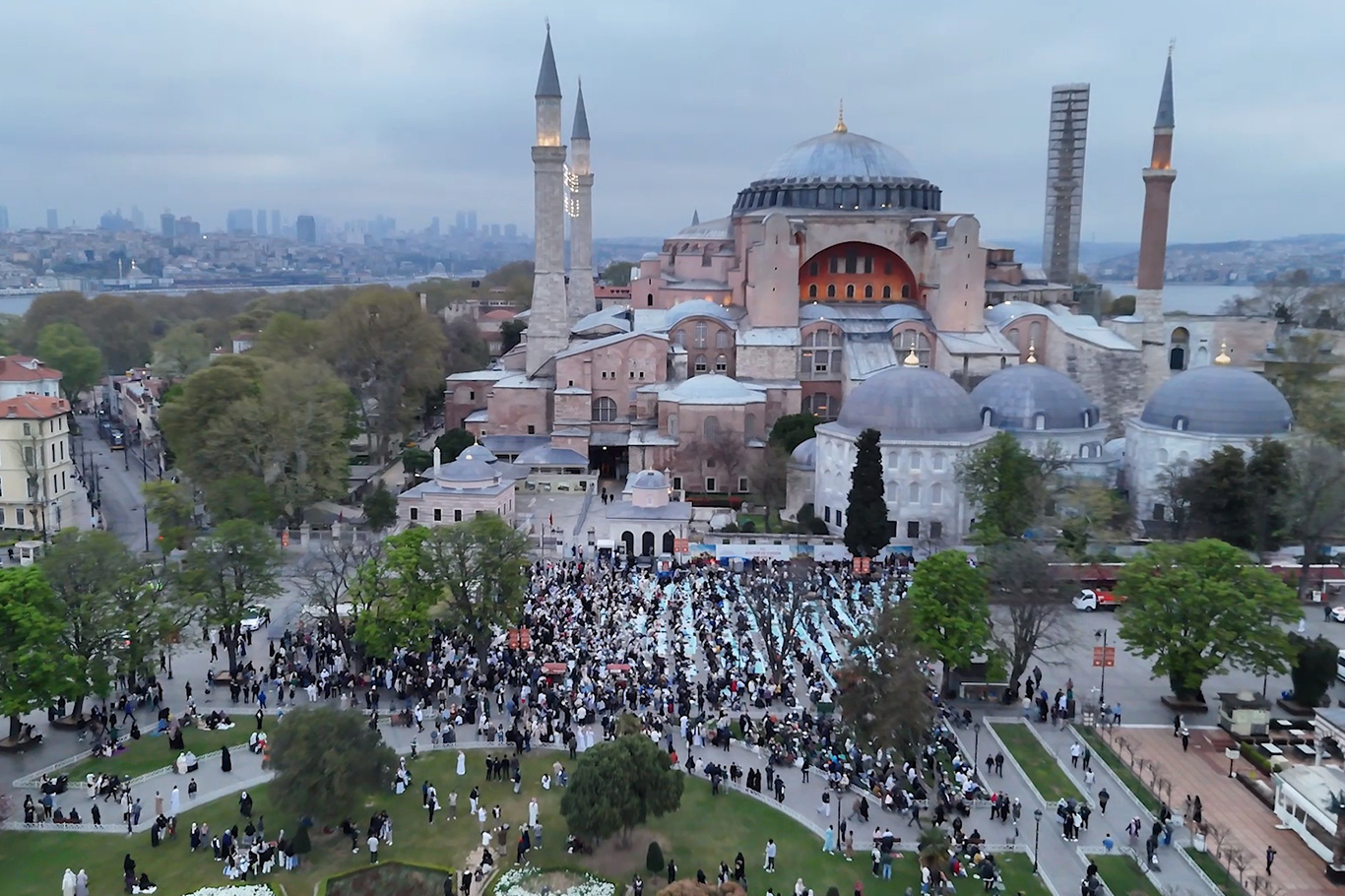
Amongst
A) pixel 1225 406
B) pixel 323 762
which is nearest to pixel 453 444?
pixel 323 762

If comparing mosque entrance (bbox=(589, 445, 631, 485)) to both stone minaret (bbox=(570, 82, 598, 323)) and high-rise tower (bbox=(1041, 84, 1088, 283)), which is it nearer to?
stone minaret (bbox=(570, 82, 598, 323))

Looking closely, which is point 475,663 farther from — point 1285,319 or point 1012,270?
point 1285,319

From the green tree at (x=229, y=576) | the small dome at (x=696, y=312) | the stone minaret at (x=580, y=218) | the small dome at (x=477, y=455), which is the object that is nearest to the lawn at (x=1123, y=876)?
the green tree at (x=229, y=576)

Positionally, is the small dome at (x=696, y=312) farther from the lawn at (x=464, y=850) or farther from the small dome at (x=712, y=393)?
the lawn at (x=464, y=850)

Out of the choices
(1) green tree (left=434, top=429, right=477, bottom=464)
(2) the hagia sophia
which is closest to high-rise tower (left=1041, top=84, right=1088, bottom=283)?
(2) the hagia sophia

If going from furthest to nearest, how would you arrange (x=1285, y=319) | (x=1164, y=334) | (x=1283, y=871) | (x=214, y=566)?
1. (x=1285, y=319)
2. (x=1164, y=334)
3. (x=214, y=566)
4. (x=1283, y=871)

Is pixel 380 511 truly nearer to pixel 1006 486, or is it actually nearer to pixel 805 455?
pixel 805 455

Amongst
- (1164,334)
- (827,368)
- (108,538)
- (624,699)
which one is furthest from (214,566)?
(1164,334)
